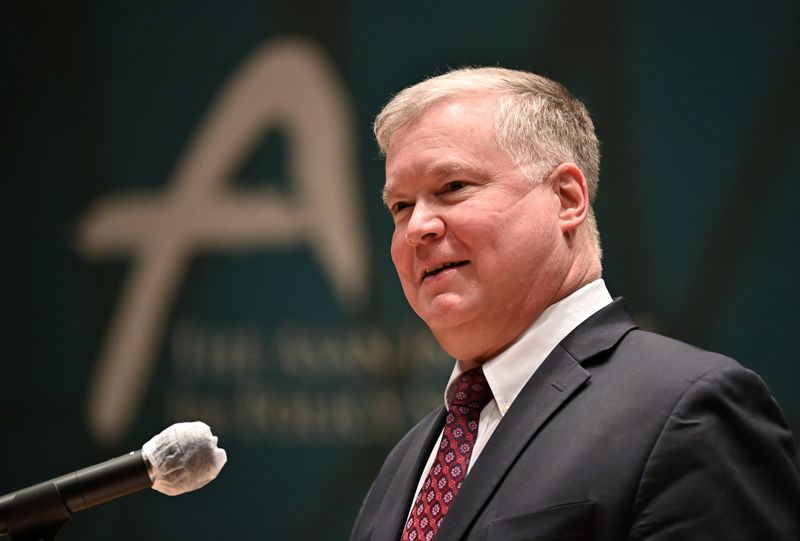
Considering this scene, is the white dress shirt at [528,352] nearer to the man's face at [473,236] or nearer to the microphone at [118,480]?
the man's face at [473,236]

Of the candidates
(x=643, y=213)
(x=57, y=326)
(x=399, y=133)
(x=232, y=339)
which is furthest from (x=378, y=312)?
(x=399, y=133)

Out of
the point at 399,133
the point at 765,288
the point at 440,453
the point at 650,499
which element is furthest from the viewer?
the point at 765,288

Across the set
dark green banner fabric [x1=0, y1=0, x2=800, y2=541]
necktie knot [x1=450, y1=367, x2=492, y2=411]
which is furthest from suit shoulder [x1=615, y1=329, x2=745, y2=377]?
dark green banner fabric [x1=0, y1=0, x2=800, y2=541]

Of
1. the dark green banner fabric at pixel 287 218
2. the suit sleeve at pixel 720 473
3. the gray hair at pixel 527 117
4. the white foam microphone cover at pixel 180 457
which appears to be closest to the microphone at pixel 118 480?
the white foam microphone cover at pixel 180 457

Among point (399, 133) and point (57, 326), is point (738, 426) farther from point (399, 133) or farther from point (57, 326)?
point (57, 326)

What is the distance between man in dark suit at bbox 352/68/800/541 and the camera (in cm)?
137

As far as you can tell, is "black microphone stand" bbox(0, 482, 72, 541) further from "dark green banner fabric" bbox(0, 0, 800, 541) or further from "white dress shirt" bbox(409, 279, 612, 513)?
"dark green banner fabric" bbox(0, 0, 800, 541)

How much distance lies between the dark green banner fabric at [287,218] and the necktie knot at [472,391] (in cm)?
158

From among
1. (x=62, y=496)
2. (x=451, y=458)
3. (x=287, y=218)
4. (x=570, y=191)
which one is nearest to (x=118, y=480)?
(x=62, y=496)

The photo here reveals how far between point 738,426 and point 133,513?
2650 mm

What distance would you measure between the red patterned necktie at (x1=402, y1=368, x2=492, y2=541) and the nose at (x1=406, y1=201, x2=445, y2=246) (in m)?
0.25

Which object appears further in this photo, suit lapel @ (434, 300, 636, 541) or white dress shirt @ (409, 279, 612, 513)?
white dress shirt @ (409, 279, 612, 513)

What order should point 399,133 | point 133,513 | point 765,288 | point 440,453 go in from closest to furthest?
point 440,453, point 399,133, point 765,288, point 133,513

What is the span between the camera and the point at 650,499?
53.2 inches
